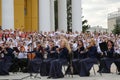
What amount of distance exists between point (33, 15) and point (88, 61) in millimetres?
26177

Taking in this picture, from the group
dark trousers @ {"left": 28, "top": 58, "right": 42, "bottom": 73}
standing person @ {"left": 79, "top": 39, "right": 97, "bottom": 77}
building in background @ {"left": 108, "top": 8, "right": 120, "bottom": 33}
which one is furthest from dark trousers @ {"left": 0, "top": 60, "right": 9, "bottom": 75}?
building in background @ {"left": 108, "top": 8, "right": 120, "bottom": 33}

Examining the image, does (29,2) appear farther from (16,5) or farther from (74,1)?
(74,1)

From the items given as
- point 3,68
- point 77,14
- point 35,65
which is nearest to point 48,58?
point 35,65

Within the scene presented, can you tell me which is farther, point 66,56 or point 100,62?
point 100,62

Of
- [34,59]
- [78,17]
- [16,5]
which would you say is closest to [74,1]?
[78,17]

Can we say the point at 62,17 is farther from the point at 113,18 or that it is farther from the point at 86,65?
the point at 113,18

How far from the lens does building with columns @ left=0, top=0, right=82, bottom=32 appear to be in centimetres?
3397

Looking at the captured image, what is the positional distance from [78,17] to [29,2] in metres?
9.18

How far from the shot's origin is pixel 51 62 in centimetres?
2030

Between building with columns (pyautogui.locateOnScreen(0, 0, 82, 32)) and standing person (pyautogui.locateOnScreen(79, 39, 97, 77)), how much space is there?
14.6 m

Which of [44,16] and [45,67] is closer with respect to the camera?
[45,67]

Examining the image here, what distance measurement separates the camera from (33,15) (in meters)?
45.8

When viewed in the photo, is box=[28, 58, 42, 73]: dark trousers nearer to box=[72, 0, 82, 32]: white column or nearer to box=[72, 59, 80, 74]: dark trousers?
box=[72, 59, 80, 74]: dark trousers

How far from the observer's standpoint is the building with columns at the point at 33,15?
3397 centimetres
